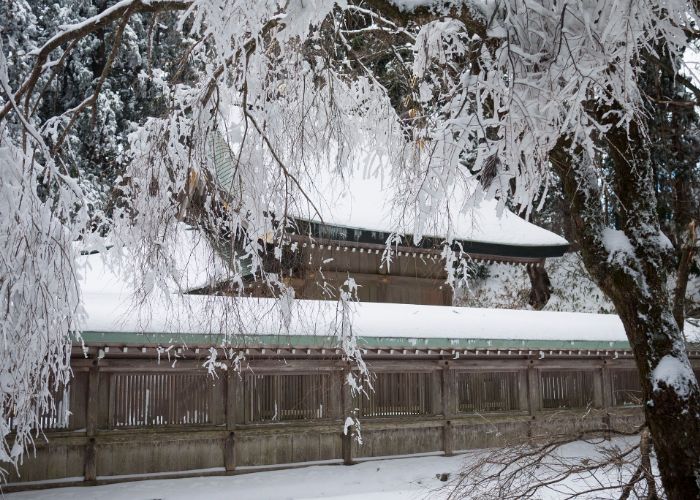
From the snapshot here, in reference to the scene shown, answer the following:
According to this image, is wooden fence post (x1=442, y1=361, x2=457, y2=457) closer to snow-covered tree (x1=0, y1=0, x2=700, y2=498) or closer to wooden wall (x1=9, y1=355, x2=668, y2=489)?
wooden wall (x1=9, y1=355, x2=668, y2=489)

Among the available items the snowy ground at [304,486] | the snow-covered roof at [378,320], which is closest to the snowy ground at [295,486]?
the snowy ground at [304,486]

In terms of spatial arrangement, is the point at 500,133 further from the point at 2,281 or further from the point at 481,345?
the point at 481,345

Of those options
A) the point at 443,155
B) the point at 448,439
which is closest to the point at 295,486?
the point at 448,439

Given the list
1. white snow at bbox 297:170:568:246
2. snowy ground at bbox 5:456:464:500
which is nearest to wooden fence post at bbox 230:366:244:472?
snowy ground at bbox 5:456:464:500

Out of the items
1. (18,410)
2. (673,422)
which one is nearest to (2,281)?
(18,410)

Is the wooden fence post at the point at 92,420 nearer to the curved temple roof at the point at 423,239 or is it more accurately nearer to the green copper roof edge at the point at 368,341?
the green copper roof edge at the point at 368,341

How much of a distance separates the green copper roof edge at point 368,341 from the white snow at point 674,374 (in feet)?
12.1

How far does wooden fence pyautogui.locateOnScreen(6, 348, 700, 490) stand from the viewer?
8.98 m

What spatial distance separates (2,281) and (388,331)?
7023 mm

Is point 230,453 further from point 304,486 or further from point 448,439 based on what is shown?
point 448,439

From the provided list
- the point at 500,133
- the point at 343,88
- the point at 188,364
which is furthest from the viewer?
the point at 188,364

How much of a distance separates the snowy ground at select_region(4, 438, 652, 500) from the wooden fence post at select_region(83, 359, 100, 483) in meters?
0.23

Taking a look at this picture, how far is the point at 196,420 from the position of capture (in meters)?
9.71

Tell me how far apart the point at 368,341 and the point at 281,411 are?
71.9 inches
